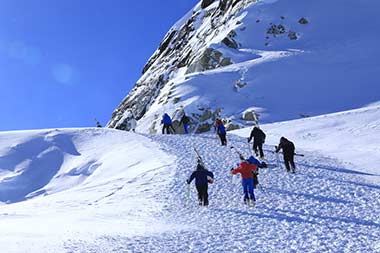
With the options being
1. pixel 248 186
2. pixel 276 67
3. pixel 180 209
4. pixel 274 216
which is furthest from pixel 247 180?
pixel 276 67

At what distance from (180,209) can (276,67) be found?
4647 centimetres

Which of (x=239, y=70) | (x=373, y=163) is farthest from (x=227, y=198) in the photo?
(x=239, y=70)

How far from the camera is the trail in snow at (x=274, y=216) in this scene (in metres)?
11.9

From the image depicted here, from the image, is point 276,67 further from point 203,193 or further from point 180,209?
point 180,209

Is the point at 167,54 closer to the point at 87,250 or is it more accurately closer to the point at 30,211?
the point at 30,211

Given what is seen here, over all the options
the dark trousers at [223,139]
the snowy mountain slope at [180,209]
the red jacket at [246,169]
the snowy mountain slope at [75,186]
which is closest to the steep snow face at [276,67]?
the dark trousers at [223,139]

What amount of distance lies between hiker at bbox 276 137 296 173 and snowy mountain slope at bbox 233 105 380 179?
3.62 meters

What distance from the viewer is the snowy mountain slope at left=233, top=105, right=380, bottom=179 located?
2633 cm

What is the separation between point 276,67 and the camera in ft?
200

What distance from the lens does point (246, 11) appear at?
78750mm

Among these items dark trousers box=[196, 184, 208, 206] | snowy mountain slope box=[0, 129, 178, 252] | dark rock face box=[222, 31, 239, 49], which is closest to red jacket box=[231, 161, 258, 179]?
dark trousers box=[196, 184, 208, 206]

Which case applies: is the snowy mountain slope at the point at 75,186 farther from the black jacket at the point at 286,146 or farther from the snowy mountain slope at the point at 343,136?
the snowy mountain slope at the point at 343,136

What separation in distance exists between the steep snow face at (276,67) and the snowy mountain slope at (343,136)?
35.8 ft

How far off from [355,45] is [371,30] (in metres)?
6.39
